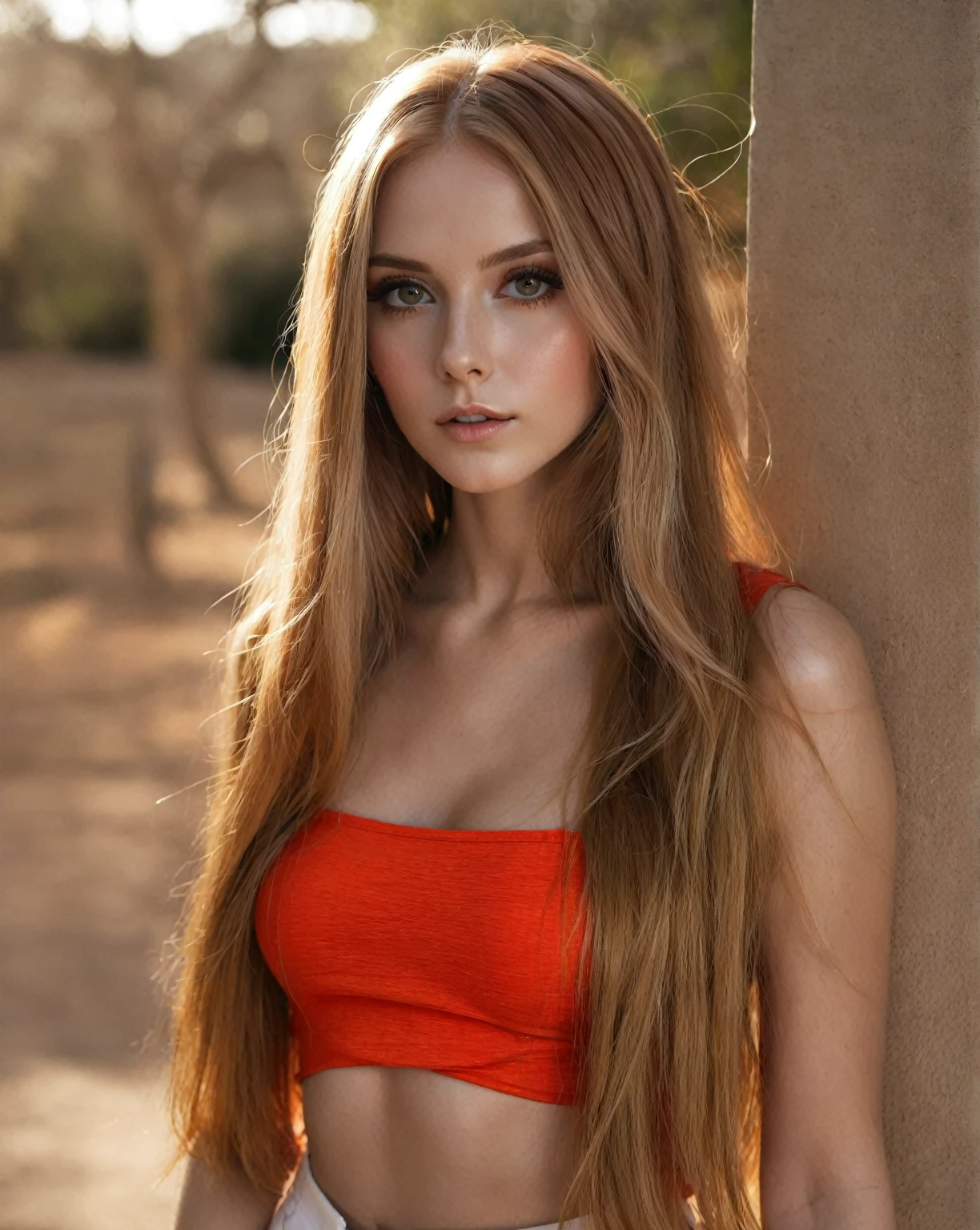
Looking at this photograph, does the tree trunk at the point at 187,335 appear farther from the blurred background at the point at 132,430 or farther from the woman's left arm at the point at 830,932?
the woman's left arm at the point at 830,932

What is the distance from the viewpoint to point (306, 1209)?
198 cm

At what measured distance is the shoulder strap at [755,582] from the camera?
6.04 feet

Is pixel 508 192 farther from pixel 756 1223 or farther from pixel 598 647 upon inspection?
pixel 756 1223

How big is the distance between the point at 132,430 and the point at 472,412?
14754 mm

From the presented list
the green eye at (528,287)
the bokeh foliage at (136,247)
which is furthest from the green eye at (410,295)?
the bokeh foliage at (136,247)

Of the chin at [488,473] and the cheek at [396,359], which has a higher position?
the cheek at [396,359]

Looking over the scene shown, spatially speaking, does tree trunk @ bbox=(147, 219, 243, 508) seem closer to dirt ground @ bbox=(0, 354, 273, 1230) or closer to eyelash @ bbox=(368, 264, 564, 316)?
dirt ground @ bbox=(0, 354, 273, 1230)

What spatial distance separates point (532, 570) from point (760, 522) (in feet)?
1.21

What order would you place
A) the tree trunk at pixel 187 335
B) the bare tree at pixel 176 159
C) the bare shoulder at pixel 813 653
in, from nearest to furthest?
the bare shoulder at pixel 813 653 < the bare tree at pixel 176 159 < the tree trunk at pixel 187 335

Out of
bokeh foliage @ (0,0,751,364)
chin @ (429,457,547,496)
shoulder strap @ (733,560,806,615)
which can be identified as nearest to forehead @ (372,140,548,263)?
chin @ (429,457,547,496)

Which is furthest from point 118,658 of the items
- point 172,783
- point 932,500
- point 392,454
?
point 932,500

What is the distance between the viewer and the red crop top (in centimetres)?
176

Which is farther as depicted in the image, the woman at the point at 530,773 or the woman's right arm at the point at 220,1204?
the woman's right arm at the point at 220,1204

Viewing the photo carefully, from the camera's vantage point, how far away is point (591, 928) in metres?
1.75
